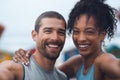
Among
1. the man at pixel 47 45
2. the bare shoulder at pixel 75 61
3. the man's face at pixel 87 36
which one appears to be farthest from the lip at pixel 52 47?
the bare shoulder at pixel 75 61

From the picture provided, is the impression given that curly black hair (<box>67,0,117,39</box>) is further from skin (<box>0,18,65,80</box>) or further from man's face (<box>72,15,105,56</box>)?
skin (<box>0,18,65,80</box>)

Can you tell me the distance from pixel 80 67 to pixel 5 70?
1.15 meters

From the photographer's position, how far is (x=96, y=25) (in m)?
4.96

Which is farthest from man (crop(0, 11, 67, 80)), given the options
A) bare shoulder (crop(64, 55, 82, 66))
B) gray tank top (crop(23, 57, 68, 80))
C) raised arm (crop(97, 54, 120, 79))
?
raised arm (crop(97, 54, 120, 79))

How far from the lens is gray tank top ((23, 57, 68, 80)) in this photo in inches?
190

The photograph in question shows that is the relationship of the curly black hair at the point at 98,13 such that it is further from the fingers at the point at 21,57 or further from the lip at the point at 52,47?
the fingers at the point at 21,57

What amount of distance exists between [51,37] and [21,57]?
1.33ft

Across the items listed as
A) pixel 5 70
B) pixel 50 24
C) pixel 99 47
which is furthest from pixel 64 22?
pixel 5 70

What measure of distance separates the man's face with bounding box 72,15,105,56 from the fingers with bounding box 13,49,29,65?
596 millimetres

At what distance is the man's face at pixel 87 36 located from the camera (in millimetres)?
4938

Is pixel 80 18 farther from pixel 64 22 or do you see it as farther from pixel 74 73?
pixel 74 73

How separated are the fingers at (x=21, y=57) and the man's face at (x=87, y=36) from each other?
1.96 feet

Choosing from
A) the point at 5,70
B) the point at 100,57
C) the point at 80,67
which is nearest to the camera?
the point at 5,70

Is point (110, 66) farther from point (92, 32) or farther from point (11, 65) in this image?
point (11, 65)
